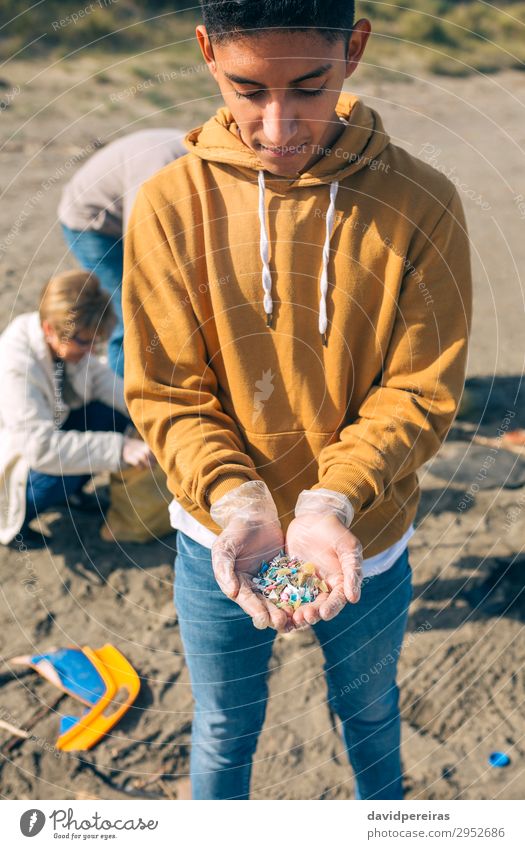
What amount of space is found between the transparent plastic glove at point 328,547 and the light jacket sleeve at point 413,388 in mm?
42

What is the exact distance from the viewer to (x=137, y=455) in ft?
13.2

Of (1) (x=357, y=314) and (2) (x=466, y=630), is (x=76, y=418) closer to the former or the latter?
(2) (x=466, y=630)

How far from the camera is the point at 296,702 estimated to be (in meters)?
A: 3.38

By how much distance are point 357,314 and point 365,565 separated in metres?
0.63

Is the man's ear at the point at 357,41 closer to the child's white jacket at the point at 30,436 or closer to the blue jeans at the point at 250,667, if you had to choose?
the blue jeans at the point at 250,667

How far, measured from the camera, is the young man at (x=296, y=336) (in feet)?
6.09

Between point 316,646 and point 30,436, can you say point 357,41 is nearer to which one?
point 316,646

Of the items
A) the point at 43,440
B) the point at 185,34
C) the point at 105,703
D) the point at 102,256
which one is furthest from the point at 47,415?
the point at 185,34

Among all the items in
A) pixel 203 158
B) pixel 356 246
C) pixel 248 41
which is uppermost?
pixel 248 41

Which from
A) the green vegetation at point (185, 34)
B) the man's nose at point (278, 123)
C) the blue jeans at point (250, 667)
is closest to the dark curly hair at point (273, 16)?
the man's nose at point (278, 123)
